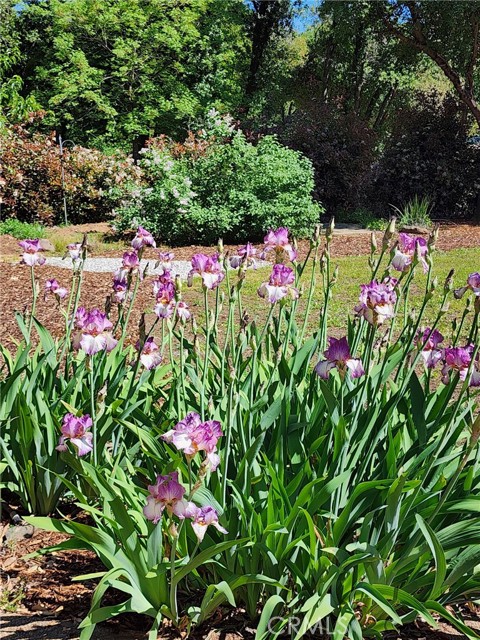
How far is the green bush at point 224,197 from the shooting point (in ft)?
33.8

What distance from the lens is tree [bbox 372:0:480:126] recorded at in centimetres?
1380

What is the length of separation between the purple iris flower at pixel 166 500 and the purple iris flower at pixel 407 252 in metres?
1.08

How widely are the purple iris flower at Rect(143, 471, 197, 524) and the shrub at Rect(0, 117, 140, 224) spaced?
10.9 m

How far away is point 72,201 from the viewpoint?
513 inches

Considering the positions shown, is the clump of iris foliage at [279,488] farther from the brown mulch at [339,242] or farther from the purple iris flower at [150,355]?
the brown mulch at [339,242]

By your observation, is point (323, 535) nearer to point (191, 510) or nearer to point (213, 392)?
point (191, 510)

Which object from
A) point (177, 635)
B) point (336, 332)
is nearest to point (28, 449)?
point (177, 635)

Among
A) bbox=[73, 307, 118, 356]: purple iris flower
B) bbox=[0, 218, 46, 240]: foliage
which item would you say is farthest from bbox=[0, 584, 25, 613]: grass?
bbox=[0, 218, 46, 240]: foliage

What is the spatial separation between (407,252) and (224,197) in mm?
8795

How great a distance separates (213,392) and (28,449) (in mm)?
737

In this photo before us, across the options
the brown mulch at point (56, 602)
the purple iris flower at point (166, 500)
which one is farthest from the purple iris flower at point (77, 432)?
the purple iris flower at point (166, 500)

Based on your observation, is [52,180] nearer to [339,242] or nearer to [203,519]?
[339,242]

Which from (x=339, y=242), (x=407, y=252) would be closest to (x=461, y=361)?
(x=407, y=252)

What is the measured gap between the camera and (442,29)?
1444 cm
